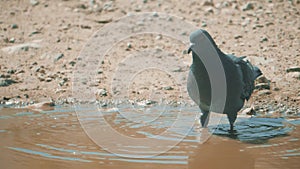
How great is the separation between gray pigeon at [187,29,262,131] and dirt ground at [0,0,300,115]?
4.23 feet

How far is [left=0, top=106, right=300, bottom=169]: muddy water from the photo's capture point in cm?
504

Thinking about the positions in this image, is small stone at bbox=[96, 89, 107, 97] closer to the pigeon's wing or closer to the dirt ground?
the dirt ground

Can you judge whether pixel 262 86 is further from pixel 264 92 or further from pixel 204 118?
pixel 204 118

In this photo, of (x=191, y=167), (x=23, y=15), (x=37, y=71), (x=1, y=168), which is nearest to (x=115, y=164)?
(x=191, y=167)

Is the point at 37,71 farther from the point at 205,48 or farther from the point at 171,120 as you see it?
the point at 205,48

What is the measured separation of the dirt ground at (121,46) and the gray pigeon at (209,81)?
4.23 feet

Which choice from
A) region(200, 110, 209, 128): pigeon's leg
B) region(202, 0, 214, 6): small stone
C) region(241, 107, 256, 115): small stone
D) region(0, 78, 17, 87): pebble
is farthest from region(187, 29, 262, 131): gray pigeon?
region(202, 0, 214, 6): small stone

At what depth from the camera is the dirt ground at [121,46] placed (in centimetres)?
859

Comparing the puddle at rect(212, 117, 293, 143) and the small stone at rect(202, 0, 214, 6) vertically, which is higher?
the small stone at rect(202, 0, 214, 6)

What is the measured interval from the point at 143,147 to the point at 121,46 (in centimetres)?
518

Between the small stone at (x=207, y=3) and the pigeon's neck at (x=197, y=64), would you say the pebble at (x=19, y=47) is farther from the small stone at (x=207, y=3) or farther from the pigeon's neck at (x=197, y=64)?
the pigeon's neck at (x=197, y=64)

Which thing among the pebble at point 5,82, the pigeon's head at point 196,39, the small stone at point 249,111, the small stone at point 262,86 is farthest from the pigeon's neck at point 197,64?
the pebble at point 5,82

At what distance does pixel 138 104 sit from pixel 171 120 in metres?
1.17

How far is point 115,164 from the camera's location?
4957mm
